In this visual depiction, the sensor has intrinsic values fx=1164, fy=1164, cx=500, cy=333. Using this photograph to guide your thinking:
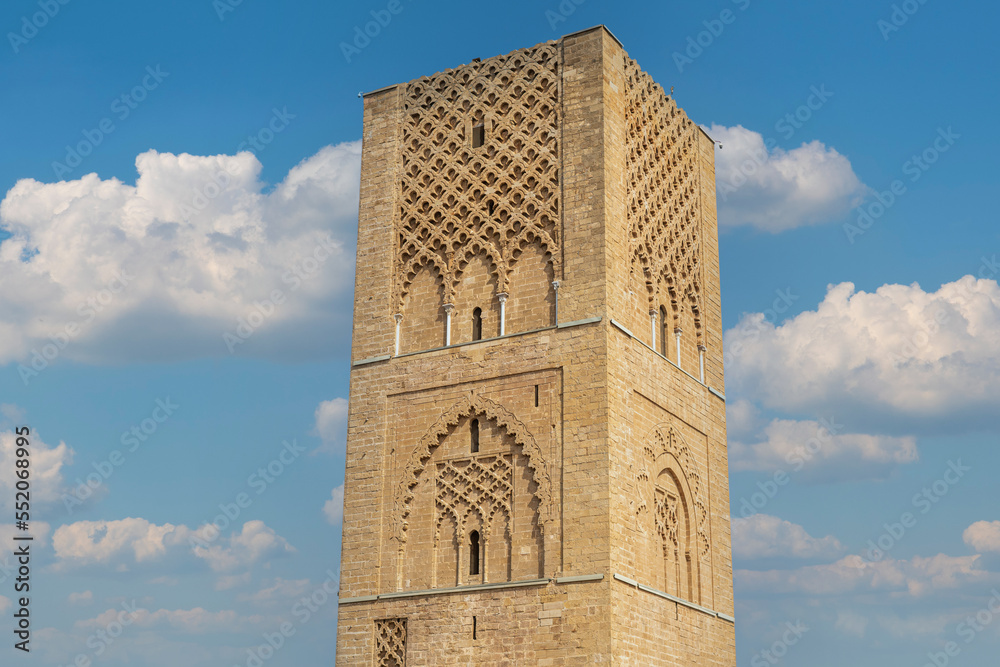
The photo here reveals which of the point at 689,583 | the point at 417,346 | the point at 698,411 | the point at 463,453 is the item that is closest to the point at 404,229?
the point at 417,346

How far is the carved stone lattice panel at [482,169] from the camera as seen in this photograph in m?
19.7

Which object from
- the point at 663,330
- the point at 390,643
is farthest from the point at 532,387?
the point at 390,643

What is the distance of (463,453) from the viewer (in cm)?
1891

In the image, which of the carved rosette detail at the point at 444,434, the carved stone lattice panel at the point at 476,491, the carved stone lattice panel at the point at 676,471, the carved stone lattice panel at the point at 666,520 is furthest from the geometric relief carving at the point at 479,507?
the carved stone lattice panel at the point at 666,520

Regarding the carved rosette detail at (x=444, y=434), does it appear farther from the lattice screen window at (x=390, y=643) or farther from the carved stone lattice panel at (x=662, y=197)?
the carved stone lattice panel at (x=662, y=197)

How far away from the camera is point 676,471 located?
65.6 ft

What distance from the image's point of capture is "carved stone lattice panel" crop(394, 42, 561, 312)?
1972 cm

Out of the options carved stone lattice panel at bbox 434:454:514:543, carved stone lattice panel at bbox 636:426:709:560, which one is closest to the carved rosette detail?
carved stone lattice panel at bbox 434:454:514:543

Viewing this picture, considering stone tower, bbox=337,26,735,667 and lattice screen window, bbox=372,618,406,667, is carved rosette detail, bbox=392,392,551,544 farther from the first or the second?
lattice screen window, bbox=372,618,406,667

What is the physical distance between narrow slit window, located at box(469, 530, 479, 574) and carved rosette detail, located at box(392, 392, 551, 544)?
1196 mm

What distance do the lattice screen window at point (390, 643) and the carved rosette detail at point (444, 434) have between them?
1298mm

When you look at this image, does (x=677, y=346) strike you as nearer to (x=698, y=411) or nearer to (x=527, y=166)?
(x=698, y=411)

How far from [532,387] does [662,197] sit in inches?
203

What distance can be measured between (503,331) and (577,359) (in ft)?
5.23
